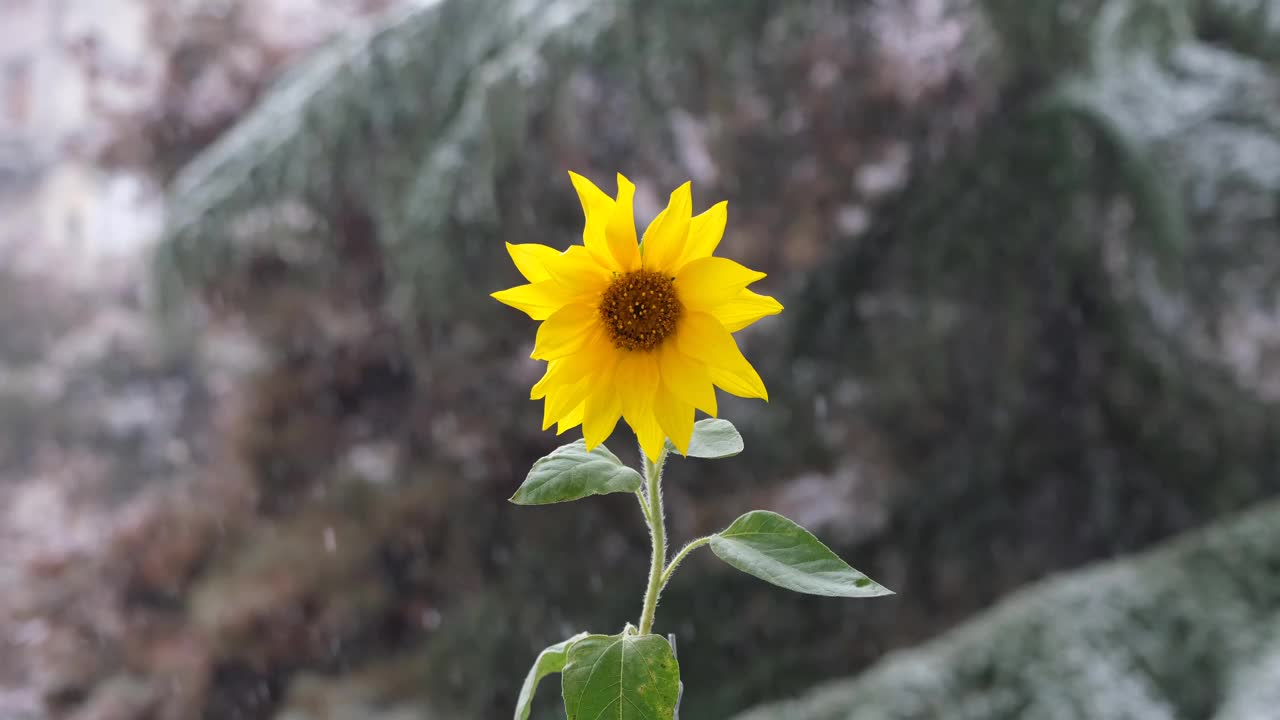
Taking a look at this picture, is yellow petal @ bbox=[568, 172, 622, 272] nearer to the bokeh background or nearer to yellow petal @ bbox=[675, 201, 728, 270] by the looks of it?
yellow petal @ bbox=[675, 201, 728, 270]

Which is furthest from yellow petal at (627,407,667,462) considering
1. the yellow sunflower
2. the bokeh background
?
the bokeh background

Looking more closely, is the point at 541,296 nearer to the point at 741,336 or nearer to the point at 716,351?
the point at 716,351

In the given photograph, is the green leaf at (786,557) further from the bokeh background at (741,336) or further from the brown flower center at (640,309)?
the bokeh background at (741,336)

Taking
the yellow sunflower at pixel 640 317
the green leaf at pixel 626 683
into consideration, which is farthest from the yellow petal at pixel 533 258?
the green leaf at pixel 626 683

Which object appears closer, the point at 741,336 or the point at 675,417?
the point at 675,417

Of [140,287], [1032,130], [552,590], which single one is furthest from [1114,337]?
[140,287]

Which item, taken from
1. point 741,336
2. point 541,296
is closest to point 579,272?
point 541,296
